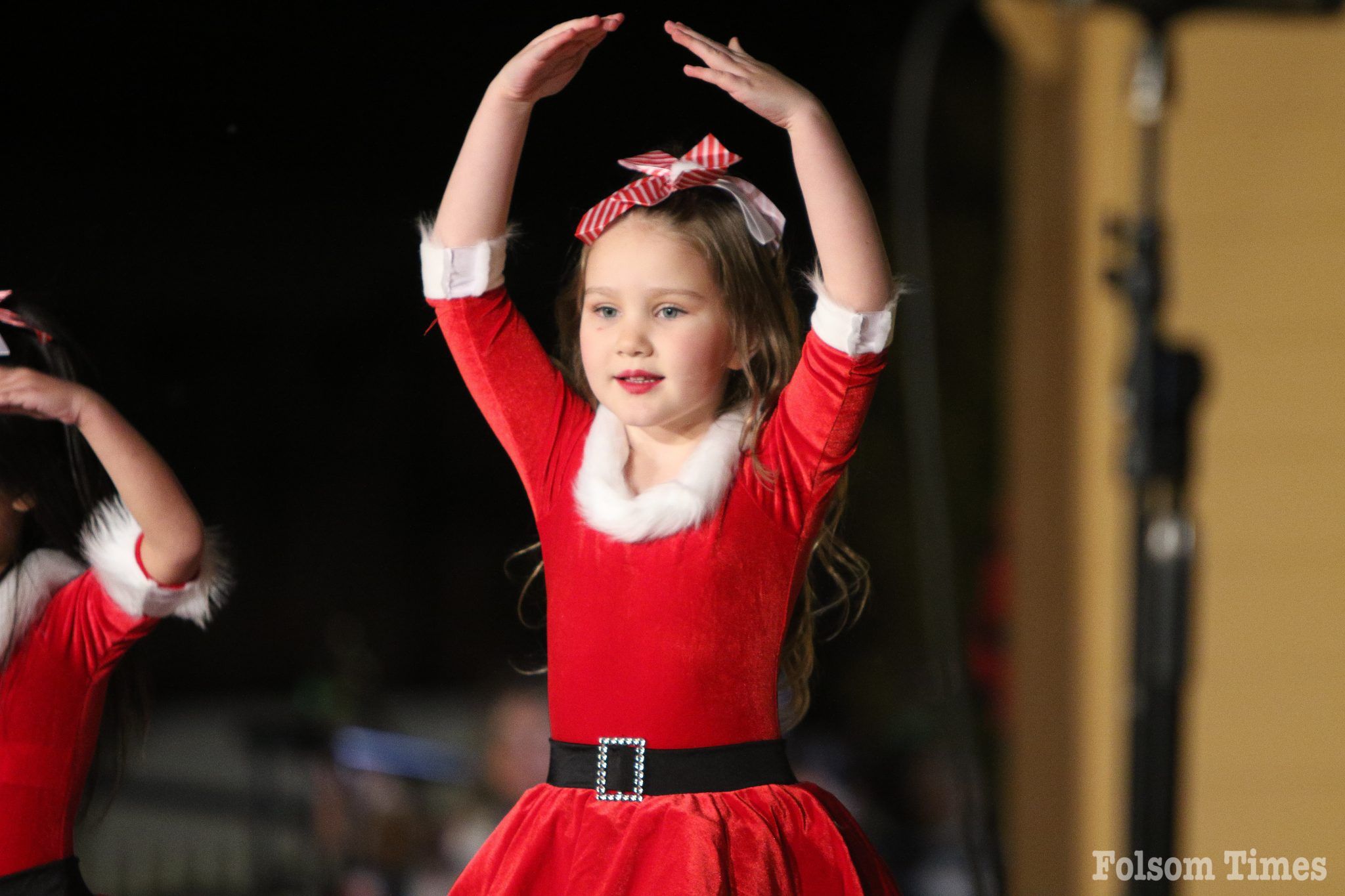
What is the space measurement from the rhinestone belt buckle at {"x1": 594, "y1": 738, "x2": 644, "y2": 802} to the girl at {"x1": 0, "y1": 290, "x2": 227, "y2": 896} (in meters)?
0.32

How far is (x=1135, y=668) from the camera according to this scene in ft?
1.97

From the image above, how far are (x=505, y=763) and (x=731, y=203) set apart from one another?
1.30 meters

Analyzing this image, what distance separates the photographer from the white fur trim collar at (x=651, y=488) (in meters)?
0.74

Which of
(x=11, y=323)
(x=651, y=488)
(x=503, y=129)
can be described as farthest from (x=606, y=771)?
(x=11, y=323)

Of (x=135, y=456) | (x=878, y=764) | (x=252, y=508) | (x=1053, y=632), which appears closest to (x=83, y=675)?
(x=135, y=456)

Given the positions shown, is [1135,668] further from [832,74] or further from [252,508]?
[252,508]

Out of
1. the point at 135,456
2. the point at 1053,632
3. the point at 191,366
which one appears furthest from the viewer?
the point at 1053,632

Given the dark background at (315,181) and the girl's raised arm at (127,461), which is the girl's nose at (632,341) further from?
the girl's raised arm at (127,461)

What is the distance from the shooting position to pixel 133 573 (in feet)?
2.77

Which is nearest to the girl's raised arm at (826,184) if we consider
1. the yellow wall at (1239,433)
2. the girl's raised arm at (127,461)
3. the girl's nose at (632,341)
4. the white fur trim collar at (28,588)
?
the girl's nose at (632,341)

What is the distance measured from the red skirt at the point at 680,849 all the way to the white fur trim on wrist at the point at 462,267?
30 centimetres

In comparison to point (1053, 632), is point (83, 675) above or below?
above

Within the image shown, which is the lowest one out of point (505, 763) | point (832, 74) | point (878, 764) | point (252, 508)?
point (878, 764)

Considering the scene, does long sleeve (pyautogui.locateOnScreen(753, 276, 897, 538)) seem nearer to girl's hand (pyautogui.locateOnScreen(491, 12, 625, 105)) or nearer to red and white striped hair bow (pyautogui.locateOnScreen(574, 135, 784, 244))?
red and white striped hair bow (pyautogui.locateOnScreen(574, 135, 784, 244))
